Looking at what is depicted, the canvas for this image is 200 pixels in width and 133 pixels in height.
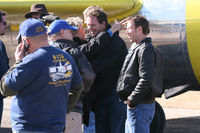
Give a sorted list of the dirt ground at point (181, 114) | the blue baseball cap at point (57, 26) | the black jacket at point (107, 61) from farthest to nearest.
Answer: the dirt ground at point (181, 114), the black jacket at point (107, 61), the blue baseball cap at point (57, 26)

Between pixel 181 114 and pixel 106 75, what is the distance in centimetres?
370

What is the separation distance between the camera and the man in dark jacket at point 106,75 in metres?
4.47

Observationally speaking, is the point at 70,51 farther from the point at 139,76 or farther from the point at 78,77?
the point at 139,76

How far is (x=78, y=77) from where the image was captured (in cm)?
334

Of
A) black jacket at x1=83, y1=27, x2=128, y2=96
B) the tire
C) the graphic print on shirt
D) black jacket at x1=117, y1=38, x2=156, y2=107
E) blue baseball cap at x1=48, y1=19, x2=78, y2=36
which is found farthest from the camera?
the tire

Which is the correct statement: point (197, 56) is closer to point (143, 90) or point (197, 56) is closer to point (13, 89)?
point (143, 90)

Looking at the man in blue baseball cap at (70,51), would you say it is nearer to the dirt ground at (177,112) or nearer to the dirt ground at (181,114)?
the dirt ground at (177,112)

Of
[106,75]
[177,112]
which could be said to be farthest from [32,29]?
[177,112]

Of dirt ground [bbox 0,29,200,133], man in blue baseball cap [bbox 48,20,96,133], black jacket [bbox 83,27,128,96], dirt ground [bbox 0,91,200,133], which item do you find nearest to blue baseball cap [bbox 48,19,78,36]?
man in blue baseball cap [bbox 48,20,96,133]

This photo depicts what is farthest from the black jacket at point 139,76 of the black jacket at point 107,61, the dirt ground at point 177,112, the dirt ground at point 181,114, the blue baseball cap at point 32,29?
the dirt ground at point 181,114

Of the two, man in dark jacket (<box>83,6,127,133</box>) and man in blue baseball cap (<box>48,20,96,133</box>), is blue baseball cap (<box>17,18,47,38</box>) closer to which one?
man in blue baseball cap (<box>48,20,96,133</box>)

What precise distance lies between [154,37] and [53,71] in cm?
299

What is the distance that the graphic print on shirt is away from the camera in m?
2.98

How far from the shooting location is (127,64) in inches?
161
